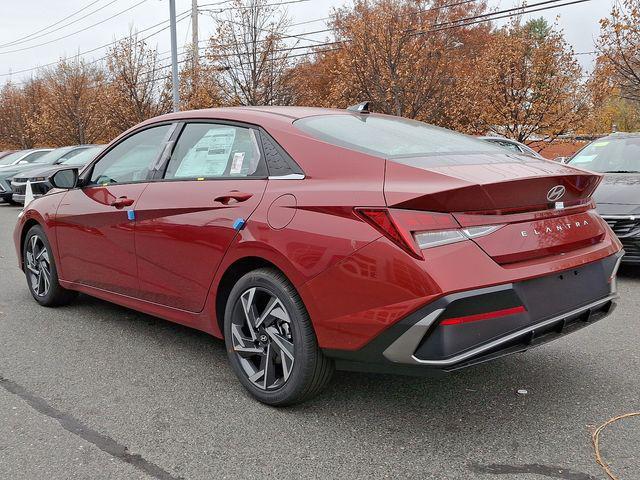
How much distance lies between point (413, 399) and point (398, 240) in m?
1.13

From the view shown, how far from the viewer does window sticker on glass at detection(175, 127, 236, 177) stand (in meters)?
3.53

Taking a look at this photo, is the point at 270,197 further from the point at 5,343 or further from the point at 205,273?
the point at 5,343

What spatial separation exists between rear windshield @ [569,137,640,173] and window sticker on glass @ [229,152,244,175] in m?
5.06

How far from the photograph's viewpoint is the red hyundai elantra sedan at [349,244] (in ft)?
8.25

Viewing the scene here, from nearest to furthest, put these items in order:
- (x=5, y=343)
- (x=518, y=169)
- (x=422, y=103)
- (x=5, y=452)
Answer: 1. (x=5, y=452)
2. (x=518, y=169)
3. (x=5, y=343)
4. (x=422, y=103)

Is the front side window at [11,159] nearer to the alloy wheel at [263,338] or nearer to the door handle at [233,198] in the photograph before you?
the door handle at [233,198]

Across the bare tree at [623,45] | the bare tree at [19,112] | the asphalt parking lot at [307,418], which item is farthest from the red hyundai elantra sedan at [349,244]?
the bare tree at [19,112]

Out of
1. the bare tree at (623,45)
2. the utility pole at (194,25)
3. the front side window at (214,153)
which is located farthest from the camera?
the utility pole at (194,25)

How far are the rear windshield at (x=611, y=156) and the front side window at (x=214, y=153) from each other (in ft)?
16.4

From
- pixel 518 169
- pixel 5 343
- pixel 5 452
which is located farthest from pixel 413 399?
pixel 5 343

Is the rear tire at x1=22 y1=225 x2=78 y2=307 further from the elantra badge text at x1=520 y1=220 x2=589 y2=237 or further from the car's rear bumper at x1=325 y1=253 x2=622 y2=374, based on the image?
the elantra badge text at x1=520 y1=220 x2=589 y2=237

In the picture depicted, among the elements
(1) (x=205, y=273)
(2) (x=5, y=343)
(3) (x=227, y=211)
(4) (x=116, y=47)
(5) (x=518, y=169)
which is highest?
(4) (x=116, y=47)

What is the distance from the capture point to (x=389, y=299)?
2.53 m

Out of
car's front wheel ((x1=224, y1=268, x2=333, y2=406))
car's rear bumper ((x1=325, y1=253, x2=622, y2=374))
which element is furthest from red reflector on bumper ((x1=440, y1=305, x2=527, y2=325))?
car's front wheel ((x1=224, y1=268, x2=333, y2=406))
